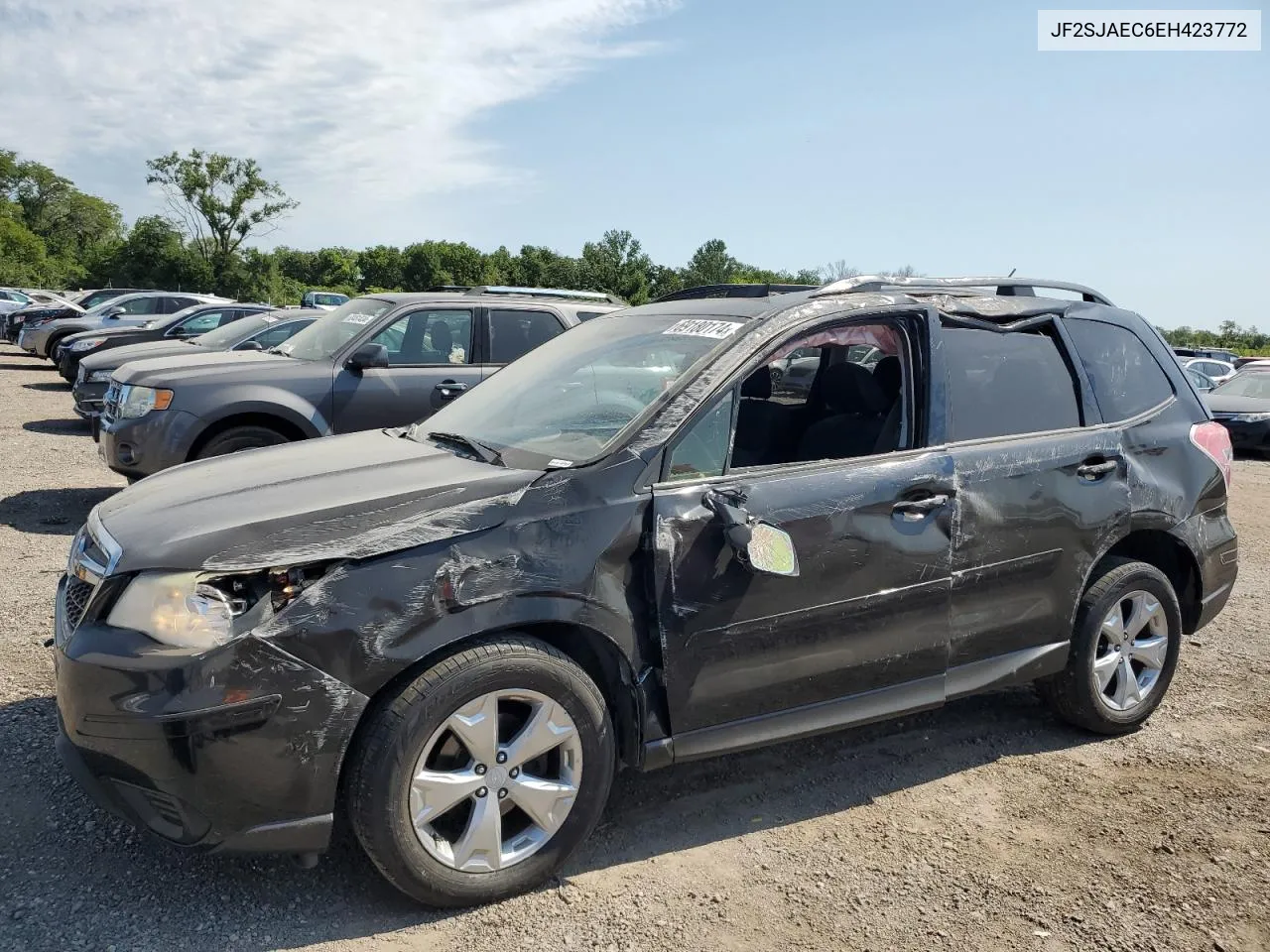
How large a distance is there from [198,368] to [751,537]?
607 cm

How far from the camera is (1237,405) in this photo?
17.0 m

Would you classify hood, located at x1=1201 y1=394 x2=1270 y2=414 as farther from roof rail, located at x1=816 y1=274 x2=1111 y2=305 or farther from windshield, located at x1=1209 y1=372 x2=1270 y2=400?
roof rail, located at x1=816 y1=274 x2=1111 y2=305

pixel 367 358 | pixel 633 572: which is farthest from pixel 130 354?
pixel 633 572

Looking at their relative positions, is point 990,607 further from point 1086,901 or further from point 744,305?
point 744,305

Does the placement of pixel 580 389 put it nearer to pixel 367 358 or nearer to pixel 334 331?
pixel 367 358

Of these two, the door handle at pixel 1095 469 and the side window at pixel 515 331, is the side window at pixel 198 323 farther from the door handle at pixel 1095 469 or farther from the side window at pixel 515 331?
the door handle at pixel 1095 469

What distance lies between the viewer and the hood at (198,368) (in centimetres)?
761

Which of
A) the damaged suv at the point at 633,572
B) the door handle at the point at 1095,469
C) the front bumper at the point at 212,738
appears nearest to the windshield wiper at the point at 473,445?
the damaged suv at the point at 633,572

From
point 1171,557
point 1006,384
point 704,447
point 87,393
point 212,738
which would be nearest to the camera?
point 212,738

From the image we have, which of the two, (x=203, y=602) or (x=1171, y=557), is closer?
(x=203, y=602)

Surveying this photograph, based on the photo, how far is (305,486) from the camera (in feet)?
10.5

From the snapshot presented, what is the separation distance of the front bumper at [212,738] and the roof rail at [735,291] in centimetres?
233

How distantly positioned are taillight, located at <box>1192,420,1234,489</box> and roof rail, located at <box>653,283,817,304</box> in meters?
1.93

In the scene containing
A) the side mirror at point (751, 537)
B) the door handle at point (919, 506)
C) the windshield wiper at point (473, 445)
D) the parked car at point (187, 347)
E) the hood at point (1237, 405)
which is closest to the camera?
the side mirror at point (751, 537)
